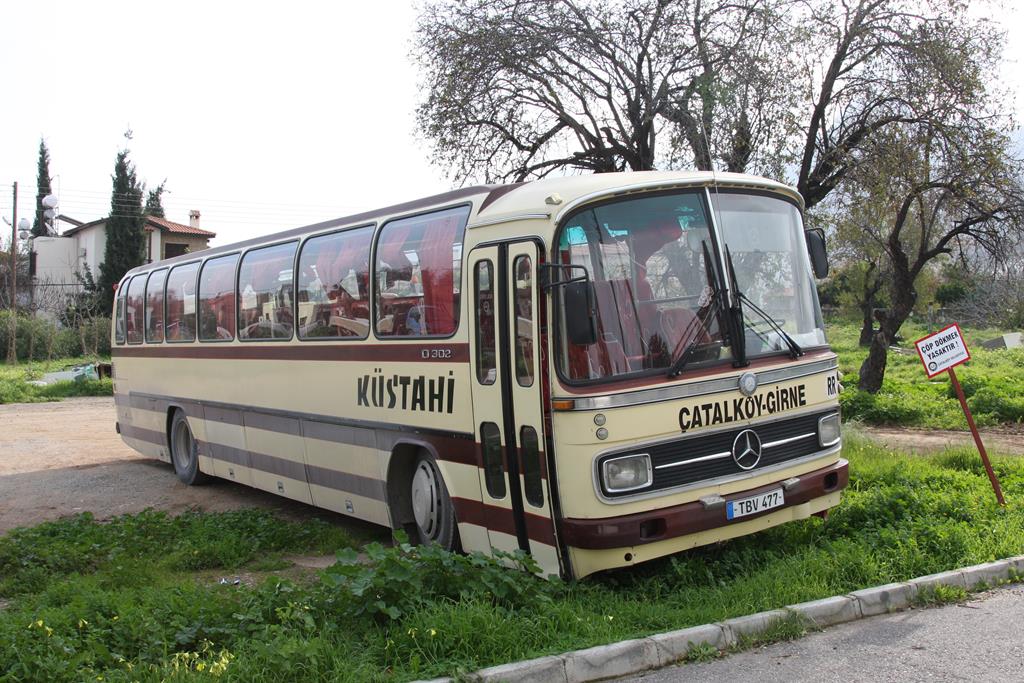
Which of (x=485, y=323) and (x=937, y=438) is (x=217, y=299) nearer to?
(x=485, y=323)

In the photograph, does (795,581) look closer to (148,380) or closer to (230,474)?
(230,474)

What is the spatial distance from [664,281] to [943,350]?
3790 millimetres

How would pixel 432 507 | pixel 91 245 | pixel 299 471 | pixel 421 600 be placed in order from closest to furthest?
pixel 421 600 → pixel 432 507 → pixel 299 471 → pixel 91 245

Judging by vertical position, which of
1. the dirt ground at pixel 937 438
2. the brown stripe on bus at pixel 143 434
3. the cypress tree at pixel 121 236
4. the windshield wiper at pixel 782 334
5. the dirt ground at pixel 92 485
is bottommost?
the dirt ground at pixel 937 438

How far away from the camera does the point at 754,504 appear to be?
6.78 metres

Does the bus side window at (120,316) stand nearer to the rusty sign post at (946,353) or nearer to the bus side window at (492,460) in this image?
the bus side window at (492,460)

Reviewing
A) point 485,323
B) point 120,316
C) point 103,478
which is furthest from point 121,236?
point 485,323

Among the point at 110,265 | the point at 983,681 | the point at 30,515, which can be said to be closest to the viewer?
the point at 983,681

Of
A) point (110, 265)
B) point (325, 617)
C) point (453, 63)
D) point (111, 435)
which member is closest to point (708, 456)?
point (325, 617)

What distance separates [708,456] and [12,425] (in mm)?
18145

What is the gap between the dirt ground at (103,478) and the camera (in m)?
11.6

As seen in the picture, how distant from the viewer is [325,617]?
584cm

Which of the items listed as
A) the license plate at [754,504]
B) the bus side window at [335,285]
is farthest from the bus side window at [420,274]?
the license plate at [754,504]

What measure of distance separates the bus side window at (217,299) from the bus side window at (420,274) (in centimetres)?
366
